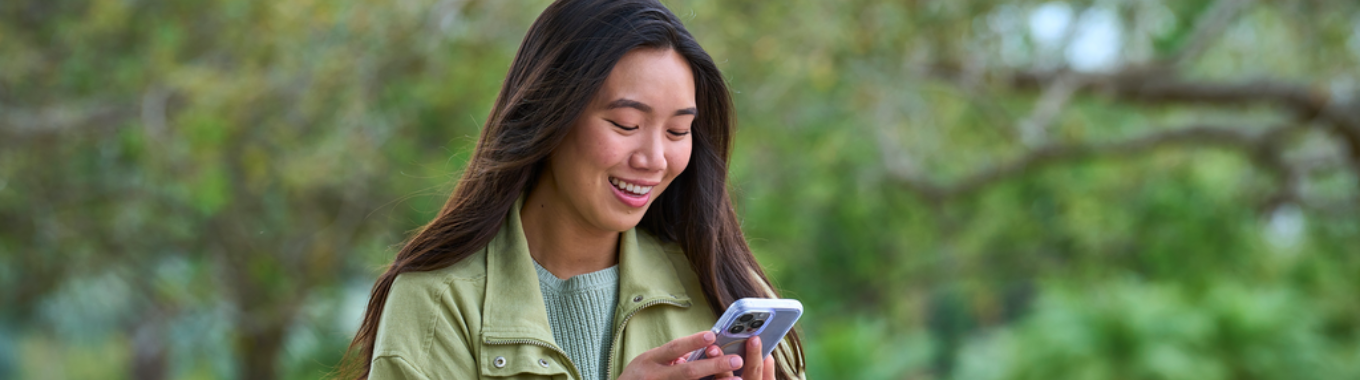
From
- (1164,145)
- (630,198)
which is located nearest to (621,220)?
(630,198)

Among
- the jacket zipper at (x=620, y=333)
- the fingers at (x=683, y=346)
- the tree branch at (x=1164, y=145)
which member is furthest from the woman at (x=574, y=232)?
the tree branch at (x=1164, y=145)

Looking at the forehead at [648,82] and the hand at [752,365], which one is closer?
the hand at [752,365]

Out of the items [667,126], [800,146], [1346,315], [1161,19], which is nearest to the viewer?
[667,126]

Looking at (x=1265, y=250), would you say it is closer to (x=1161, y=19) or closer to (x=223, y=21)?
(x=1161, y=19)

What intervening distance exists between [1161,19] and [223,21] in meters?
4.92

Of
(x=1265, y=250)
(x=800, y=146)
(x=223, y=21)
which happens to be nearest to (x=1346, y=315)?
(x=1265, y=250)

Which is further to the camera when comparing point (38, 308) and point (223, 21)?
point (38, 308)

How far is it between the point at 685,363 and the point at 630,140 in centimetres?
39

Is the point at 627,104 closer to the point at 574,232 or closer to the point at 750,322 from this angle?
the point at 574,232

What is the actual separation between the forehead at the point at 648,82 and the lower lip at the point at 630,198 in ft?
0.46

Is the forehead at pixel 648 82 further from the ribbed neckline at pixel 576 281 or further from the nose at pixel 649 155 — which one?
the ribbed neckline at pixel 576 281

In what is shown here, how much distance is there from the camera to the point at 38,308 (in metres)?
9.45

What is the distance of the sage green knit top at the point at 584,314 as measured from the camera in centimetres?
190

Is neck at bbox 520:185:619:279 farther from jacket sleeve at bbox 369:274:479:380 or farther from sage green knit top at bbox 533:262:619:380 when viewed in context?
jacket sleeve at bbox 369:274:479:380
